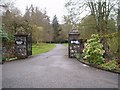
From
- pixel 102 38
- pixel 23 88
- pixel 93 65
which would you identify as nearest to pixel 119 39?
pixel 93 65

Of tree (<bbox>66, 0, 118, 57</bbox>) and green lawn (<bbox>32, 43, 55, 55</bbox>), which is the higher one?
tree (<bbox>66, 0, 118, 57</bbox>)

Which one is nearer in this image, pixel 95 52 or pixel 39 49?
pixel 95 52

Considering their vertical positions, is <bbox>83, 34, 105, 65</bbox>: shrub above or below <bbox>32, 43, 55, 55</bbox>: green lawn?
above

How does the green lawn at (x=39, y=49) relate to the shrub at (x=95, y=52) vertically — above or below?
below

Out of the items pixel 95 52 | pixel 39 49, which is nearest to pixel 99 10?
pixel 95 52

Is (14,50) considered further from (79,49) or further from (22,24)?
(22,24)

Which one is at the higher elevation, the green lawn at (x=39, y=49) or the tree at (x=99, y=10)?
the tree at (x=99, y=10)

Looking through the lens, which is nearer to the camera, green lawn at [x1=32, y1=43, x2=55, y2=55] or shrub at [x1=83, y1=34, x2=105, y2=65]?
shrub at [x1=83, y1=34, x2=105, y2=65]

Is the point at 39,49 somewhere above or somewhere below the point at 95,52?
below

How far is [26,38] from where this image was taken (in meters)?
19.6

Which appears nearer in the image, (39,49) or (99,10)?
(99,10)

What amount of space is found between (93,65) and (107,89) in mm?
5811

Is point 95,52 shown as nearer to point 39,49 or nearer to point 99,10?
point 99,10

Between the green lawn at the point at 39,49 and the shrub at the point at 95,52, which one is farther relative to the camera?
the green lawn at the point at 39,49
